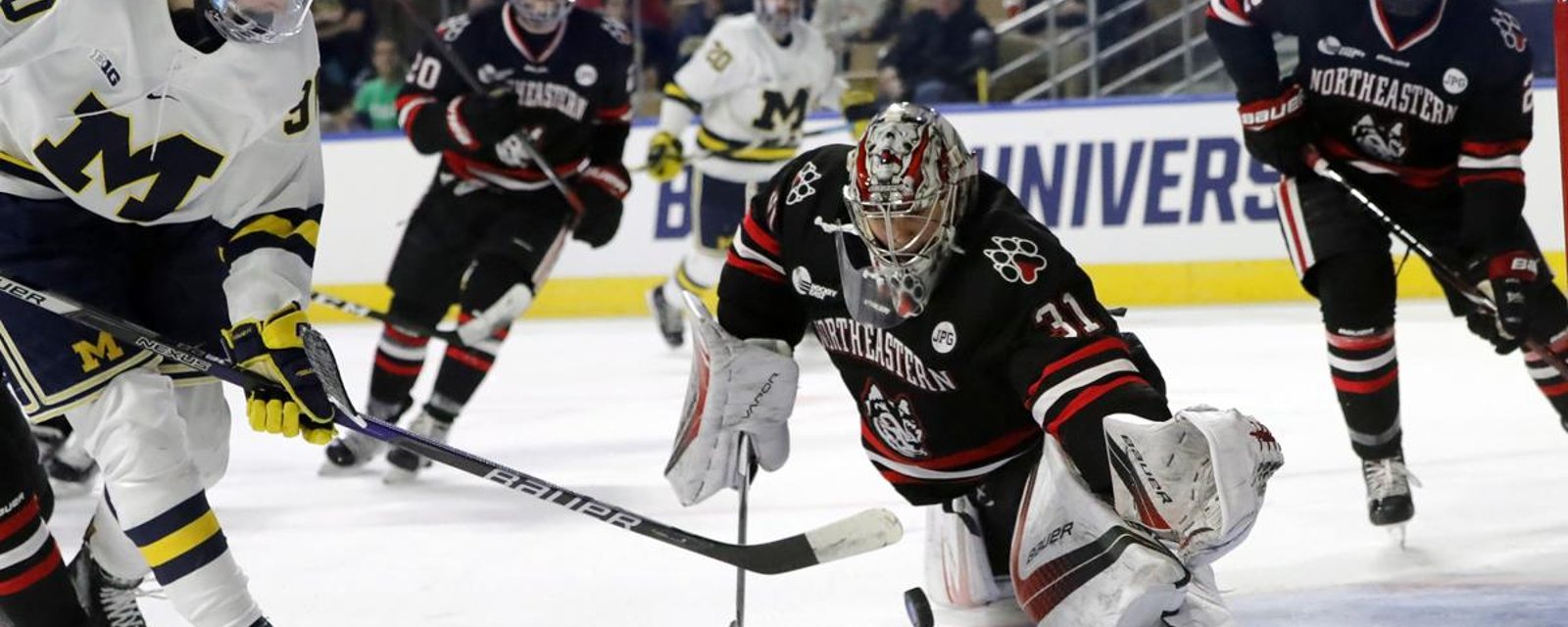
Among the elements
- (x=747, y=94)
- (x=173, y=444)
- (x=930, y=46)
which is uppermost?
(x=173, y=444)

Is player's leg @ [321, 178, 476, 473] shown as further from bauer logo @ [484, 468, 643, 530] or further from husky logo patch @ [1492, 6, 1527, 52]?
husky logo patch @ [1492, 6, 1527, 52]

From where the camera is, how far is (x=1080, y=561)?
7.67 ft

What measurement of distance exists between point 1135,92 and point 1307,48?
3.97 metres

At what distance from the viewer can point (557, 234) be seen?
4.55 meters

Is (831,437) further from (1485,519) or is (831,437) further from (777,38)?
(777,38)

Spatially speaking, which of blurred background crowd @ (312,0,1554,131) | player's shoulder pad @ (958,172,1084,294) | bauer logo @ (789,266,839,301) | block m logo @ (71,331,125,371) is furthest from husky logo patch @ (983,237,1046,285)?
blurred background crowd @ (312,0,1554,131)

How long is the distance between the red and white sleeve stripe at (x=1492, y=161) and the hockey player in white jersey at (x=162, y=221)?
199 cm

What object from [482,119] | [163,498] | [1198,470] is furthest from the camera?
[482,119]

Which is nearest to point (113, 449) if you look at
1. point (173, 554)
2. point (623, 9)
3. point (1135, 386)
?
point (173, 554)

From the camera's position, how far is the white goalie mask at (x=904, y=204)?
2.30 meters

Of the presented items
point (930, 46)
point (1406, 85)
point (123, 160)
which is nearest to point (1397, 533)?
point (1406, 85)

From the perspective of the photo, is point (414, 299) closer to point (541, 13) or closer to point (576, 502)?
point (541, 13)

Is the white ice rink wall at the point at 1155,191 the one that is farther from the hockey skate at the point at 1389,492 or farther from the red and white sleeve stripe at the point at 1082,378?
the red and white sleeve stripe at the point at 1082,378

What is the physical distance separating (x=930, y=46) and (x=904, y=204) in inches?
207
